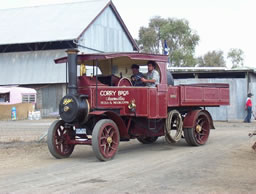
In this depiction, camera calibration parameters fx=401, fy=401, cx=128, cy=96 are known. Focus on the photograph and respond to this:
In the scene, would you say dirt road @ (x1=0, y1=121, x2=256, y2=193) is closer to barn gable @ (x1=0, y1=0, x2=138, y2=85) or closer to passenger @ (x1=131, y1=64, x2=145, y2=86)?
passenger @ (x1=131, y1=64, x2=145, y2=86)

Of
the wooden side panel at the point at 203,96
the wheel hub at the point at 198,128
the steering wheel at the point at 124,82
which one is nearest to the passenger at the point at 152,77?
the steering wheel at the point at 124,82

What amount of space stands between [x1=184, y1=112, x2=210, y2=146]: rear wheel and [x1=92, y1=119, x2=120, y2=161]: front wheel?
9.37 feet

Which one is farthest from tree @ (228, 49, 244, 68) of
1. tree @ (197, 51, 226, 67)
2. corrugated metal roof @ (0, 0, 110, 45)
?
corrugated metal roof @ (0, 0, 110, 45)

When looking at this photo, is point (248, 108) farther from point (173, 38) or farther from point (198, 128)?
point (173, 38)

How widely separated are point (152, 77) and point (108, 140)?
2372mm

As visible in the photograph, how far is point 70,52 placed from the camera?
9.11 metres

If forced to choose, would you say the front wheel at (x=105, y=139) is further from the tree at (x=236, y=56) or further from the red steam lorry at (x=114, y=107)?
the tree at (x=236, y=56)

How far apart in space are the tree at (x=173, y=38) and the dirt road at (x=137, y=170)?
41146 millimetres

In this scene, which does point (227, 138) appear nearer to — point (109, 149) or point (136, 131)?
point (136, 131)

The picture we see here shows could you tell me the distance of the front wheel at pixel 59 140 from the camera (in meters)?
9.20

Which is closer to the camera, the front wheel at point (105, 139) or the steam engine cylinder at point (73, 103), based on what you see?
the front wheel at point (105, 139)

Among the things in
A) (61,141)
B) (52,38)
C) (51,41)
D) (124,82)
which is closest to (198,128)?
(124,82)

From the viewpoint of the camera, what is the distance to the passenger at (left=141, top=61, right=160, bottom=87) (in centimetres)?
1022

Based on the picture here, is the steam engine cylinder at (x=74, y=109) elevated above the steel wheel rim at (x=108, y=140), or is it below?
above
